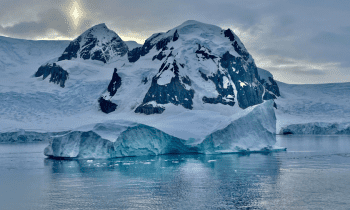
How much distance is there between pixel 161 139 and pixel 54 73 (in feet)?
296

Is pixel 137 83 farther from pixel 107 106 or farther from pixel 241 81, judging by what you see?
pixel 241 81

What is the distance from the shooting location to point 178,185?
21344 millimetres

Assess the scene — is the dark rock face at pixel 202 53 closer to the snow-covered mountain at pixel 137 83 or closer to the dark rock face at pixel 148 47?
the snow-covered mountain at pixel 137 83

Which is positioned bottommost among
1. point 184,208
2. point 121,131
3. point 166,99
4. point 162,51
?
point 184,208

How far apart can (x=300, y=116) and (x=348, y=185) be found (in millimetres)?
98525

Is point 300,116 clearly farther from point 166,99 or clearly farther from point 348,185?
point 348,185

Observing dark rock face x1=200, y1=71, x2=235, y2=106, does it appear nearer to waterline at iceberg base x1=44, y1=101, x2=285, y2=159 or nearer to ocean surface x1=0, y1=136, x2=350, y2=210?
waterline at iceberg base x1=44, y1=101, x2=285, y2=159

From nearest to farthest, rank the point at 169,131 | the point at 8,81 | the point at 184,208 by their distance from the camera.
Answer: the point at 184,208, the point at 169,131, the point at 8,81

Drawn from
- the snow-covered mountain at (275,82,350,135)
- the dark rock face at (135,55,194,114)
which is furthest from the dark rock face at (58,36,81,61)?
the snow-covered mountain at (275,82,350,135)

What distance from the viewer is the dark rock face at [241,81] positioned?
393ft

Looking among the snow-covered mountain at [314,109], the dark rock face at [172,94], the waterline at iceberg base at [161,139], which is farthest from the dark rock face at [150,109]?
the waterline at iceberg base at [161,139]

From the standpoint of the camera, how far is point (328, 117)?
355 feet

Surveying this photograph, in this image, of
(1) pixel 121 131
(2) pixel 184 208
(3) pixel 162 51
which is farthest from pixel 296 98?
(2) pixel 184 208

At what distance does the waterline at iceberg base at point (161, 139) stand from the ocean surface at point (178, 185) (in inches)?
85.2
